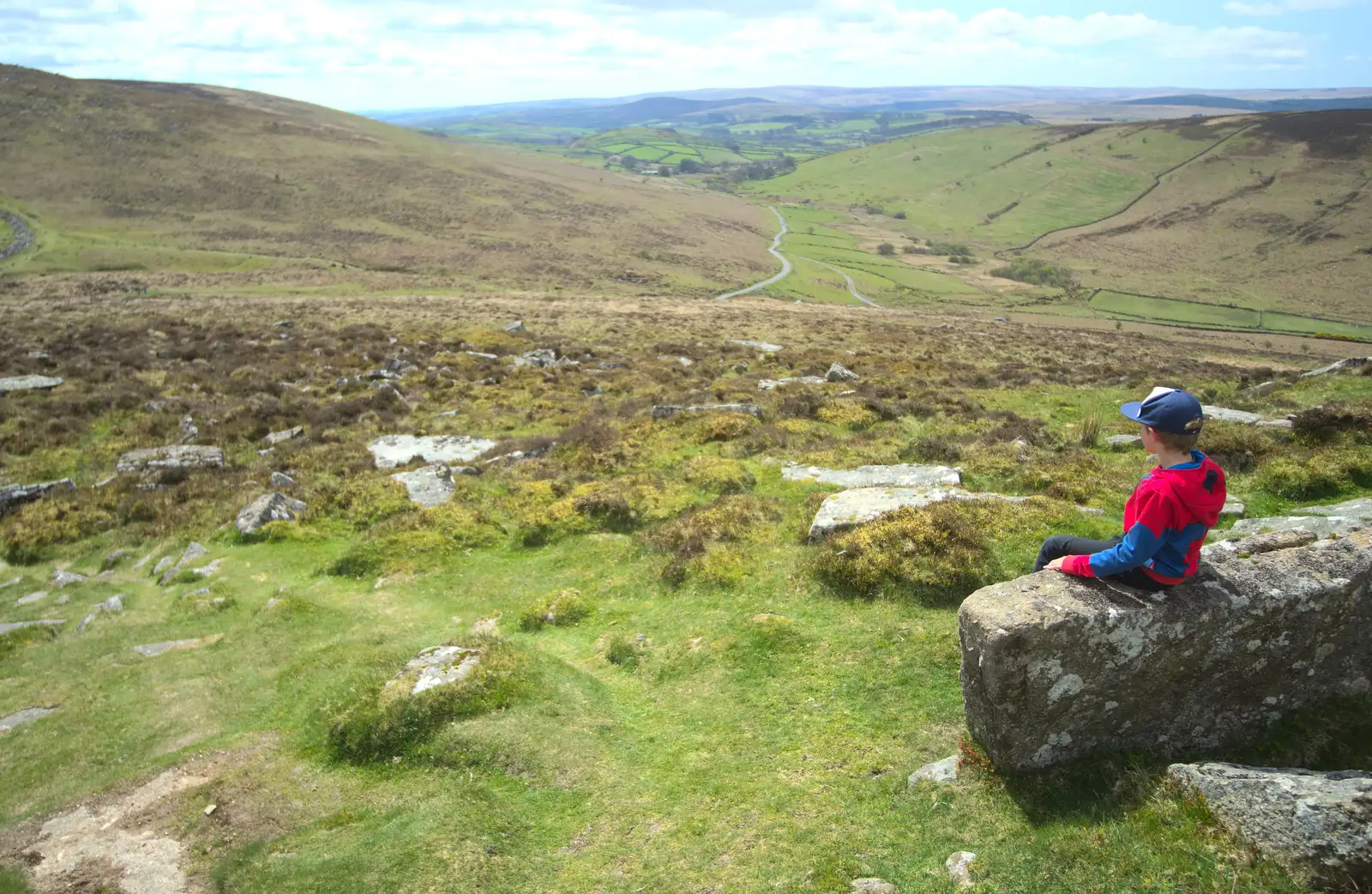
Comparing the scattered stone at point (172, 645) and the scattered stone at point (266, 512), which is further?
the scattered stone at point (266, 512)

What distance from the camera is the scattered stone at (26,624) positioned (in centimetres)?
1506

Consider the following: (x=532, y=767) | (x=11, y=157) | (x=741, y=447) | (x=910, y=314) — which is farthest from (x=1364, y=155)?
(x=11, y=157)

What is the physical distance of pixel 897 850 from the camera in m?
7.07

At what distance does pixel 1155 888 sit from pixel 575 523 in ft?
46.6

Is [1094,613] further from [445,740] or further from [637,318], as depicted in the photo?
[637,318]

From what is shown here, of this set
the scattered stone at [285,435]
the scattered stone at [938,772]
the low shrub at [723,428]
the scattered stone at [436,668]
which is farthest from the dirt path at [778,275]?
the scattered stone at [938,772]

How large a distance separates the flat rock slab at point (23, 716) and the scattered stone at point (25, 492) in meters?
→ 11.3

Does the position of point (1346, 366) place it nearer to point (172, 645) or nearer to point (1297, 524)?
point (1297, 524)

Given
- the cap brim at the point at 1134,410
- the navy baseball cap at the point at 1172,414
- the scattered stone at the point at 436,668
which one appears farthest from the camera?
the scattered stone at the point at 436,668

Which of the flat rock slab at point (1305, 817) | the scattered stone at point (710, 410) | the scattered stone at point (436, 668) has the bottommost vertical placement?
the scattered stone at point (710, 410)

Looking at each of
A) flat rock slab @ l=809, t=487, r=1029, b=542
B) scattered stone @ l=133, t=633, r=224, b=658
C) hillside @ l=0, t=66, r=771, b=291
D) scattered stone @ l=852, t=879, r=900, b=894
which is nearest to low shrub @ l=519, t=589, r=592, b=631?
flat rock slab @ l=809, t=487, r=1029, b=542

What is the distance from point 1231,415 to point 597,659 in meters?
20.7

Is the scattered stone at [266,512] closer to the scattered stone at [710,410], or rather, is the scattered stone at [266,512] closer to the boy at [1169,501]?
the scattered stone at [710,410]

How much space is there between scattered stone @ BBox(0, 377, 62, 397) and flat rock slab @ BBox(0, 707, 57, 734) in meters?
27.1
